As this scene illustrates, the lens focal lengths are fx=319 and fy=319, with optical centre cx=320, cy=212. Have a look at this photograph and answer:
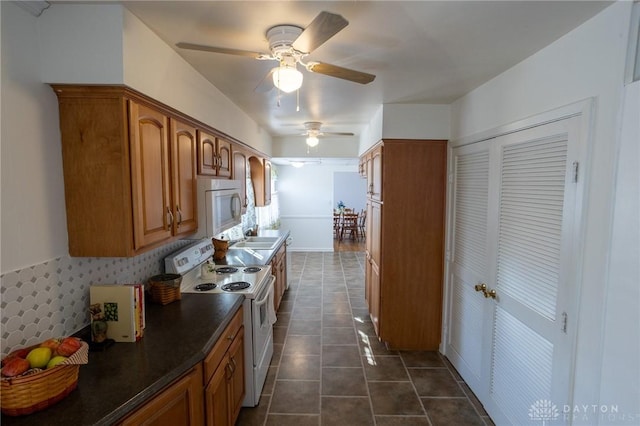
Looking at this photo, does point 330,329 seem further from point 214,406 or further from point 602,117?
point 602,117

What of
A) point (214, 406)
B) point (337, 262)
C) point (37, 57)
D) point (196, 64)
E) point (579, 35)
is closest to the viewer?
point (37, 57)

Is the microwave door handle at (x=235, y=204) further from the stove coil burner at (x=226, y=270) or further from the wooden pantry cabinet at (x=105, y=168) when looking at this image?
the wooden pantry cabinet at (x=105, y=168)

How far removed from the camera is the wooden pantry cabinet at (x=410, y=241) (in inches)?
121

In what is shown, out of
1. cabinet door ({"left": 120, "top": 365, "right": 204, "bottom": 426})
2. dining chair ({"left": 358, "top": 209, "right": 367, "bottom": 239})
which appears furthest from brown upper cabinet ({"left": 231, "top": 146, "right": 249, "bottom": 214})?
dining chair ({"left": 358, "top": 209, "right": 367, "bottom": 239})

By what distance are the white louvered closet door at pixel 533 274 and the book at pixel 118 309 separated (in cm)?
212

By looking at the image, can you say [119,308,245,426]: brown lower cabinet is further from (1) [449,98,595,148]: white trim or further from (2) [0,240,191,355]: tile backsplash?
(1) [449,98,595,148]: white trim

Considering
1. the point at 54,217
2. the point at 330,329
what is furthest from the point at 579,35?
the point at 330,329

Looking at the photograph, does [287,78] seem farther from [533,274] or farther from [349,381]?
[349,381]

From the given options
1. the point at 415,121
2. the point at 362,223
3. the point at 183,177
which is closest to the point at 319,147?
the point at 415,121

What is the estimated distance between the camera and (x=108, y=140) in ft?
4.70

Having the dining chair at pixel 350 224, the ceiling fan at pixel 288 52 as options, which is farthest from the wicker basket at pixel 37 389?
the dining chair at pixel 350 224

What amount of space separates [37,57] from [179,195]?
87cm

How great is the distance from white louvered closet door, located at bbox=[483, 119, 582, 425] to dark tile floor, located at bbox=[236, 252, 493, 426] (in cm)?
41

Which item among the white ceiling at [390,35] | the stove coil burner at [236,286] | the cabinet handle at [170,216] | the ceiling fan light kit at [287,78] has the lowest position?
the stove coil burner at [236,286]
